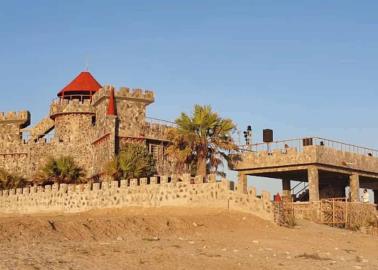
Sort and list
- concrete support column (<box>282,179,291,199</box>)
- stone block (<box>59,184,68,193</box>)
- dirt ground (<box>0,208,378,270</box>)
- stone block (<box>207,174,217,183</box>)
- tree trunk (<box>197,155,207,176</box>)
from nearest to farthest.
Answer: dirt ground (<box>0,208,378,270</box>), stone block (<box>207,174,217,183</box>), tree trunk (<box>197,155,207,176</box>), stone block (<box>59,184,68,193</box>), concrete support column (<box>282,179,291,199</box>)

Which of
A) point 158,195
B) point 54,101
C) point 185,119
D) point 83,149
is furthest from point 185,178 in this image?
point 54,101

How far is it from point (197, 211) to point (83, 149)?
63.0 feet

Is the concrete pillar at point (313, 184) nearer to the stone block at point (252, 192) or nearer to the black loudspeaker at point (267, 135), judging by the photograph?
the black loudspeaker at point (267, 135)

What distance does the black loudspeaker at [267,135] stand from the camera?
1613 inches

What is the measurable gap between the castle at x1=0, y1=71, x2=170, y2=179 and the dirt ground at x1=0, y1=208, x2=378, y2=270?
45.9ft

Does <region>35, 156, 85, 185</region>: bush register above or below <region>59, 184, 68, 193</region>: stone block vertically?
above

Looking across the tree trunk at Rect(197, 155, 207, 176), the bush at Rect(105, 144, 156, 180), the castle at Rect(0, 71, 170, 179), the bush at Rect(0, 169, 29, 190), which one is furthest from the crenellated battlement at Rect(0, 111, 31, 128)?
the tree trunk at Rect(197, 155, 207, 176)

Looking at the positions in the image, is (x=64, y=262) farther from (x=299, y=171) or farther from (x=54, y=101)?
(x=54, y=101)

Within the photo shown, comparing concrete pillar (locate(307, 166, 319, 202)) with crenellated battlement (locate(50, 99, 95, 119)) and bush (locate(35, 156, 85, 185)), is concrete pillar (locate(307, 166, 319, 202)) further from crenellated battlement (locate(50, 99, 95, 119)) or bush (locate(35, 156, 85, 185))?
crenellated battlement (locate(50, 99, 95, 119))

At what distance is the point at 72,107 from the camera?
49.2 metres

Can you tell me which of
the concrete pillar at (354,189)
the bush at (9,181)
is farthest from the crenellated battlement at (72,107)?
the concrete pillar at (354,189)

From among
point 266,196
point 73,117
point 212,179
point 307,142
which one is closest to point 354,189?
point 307,142

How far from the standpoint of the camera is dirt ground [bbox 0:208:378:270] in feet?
57.2

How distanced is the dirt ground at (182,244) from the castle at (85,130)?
13997mm
